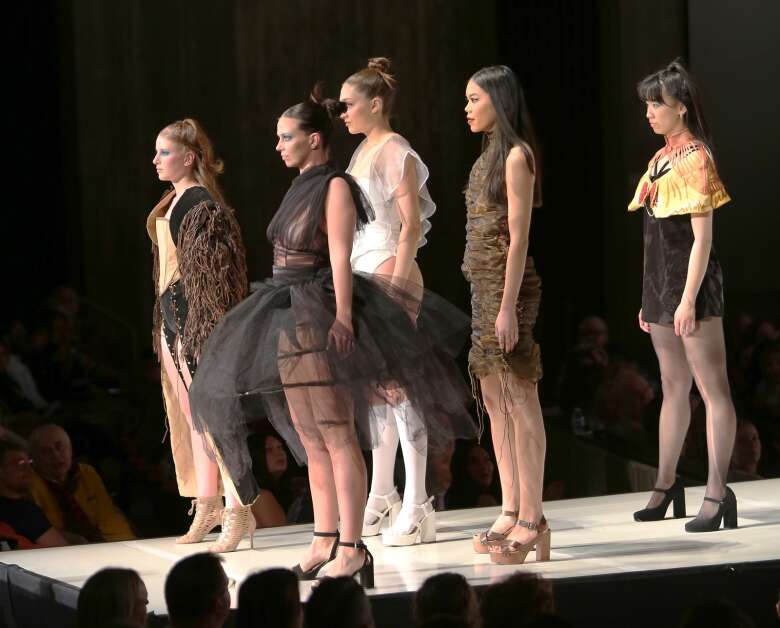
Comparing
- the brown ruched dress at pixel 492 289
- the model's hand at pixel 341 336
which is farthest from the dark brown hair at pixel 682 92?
the model's hand at pixel 341 336

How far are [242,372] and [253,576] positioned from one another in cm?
105

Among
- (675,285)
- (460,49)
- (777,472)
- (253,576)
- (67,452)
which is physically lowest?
(777,472)

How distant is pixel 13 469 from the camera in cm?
521

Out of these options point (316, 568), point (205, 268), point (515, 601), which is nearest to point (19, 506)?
point (205, 268)

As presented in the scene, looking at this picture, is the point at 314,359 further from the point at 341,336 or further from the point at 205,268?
the point at 205,268

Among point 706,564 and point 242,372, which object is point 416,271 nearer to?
point 242,372

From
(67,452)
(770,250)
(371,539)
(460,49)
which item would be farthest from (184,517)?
(770,250)

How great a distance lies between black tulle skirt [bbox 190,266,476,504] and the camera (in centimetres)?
384

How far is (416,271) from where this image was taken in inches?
184

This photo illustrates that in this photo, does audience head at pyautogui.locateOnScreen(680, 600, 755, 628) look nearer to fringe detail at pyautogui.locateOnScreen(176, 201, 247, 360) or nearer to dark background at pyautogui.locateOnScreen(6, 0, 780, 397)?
fringe detail at pyautogui.locateOnScreen(176, 201, 247, 360)

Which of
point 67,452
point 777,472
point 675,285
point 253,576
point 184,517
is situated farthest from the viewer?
point 777,472

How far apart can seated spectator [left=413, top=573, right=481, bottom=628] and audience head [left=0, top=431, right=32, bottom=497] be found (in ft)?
8.14

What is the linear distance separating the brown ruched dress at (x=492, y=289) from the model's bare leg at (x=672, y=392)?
0.70 metres

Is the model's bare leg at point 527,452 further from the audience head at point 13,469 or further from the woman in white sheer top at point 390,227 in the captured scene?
the audience head at point 13,469
